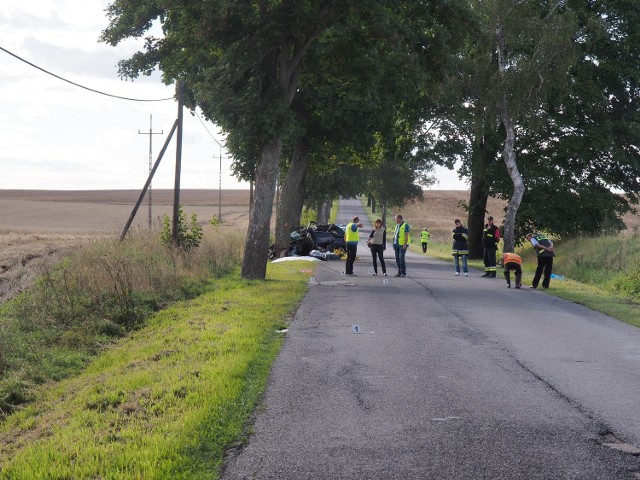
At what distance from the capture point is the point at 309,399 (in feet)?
24.5

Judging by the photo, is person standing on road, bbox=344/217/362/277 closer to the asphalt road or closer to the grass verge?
the grass verge

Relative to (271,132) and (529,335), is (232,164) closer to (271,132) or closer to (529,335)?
(271,132)

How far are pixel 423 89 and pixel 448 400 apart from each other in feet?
59.8

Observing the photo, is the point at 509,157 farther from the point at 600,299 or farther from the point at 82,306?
the point at 82,306

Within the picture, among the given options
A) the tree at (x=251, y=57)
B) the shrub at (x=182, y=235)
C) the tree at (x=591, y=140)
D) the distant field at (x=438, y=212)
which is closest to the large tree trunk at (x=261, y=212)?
the tree at (x=251, y=57)

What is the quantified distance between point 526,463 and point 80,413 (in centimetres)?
421

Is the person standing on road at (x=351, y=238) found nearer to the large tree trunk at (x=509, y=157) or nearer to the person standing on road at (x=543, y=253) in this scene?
the person standing on road at (x=543, y=253)

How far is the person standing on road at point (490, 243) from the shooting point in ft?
78.3

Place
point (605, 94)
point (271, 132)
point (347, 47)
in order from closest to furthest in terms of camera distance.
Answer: point (271, 132)
point (347, 47)
point (605, 94)

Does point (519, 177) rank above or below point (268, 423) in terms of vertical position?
above

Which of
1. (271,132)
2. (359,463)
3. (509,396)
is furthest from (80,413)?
(271,132)

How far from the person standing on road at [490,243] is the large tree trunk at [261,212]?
7286 mm

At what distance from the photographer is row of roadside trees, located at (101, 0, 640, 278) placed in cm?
2031

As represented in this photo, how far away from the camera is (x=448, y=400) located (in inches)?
290
